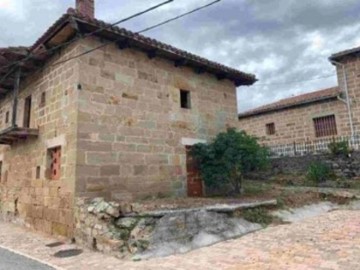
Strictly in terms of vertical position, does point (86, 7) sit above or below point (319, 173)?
above

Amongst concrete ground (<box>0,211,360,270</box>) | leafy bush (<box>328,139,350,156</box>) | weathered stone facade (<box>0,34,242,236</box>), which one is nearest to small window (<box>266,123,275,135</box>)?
leafy bush (<box>328,139,350,156</box>)

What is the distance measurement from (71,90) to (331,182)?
10142mm

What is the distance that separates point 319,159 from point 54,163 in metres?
10.6

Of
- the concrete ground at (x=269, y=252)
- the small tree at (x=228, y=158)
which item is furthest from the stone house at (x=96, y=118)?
the concrete ground at (x=269, y=252)

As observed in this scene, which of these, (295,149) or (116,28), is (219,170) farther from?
(295,149)

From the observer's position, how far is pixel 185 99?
11.3 metres

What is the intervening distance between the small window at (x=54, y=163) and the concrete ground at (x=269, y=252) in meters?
1.85

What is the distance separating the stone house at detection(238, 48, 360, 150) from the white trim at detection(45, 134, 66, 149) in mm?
9077

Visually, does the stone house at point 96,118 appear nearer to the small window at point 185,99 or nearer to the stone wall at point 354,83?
the small window at point 185,99

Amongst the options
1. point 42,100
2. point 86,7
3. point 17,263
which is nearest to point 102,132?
point 42,100

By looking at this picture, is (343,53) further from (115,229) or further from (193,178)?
(115,229)

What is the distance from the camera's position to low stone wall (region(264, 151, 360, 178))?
42.4ft

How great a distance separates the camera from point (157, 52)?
10023mm

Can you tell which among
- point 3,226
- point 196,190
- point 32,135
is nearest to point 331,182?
point 196,190
